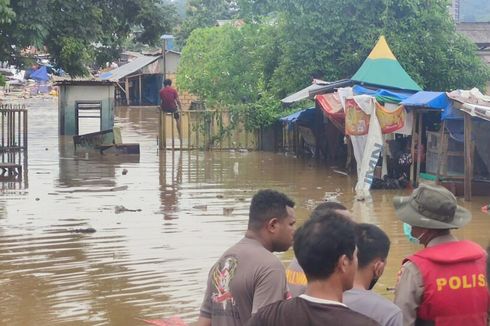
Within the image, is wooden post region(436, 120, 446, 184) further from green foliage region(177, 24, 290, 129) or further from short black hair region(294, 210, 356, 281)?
short black hair region(294, 210, 356, 281)

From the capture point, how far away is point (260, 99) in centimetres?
2806

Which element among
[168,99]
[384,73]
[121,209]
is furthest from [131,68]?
[121,209]

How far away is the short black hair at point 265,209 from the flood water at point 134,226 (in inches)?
157

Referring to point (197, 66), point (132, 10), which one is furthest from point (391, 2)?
point (197, 66)

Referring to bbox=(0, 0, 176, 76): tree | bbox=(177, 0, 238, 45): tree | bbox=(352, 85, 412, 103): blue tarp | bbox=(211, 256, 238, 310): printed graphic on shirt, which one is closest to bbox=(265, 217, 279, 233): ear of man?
bbox=(211, 256, 238, 310): printed graphic on shirt

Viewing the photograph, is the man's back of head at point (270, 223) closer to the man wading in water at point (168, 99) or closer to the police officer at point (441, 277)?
the police officer at point (441, 277)

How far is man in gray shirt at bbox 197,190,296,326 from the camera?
14.7 feet

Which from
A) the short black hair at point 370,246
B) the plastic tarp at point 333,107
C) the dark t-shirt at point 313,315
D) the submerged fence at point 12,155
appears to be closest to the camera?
the dark t-shirt at point 313,315

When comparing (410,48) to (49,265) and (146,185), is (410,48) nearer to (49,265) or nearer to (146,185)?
(146,185)

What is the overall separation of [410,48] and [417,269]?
2099cm

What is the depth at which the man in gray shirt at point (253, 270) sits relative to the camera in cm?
447

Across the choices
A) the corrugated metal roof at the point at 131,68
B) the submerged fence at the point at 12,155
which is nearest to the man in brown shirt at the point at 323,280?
the submerged fence at the point at 12,155

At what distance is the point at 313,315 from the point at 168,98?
24046 mm

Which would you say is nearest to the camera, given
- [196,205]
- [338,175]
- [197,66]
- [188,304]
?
[188,304]
